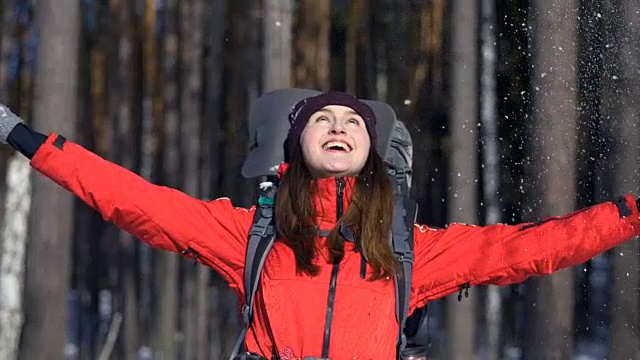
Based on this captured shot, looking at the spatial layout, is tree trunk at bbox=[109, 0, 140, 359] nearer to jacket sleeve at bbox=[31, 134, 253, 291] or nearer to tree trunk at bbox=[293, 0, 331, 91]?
tree trunk at bbox=[293, 0, 331, 91]

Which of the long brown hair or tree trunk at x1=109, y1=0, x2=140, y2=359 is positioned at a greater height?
tree trunk at x1=109, y1=0, x2=140, y2=359

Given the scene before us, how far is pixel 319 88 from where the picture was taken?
1669cm

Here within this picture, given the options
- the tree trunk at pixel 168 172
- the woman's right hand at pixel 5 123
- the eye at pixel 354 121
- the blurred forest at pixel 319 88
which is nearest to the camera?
the woman's right hand at pixel 5 123

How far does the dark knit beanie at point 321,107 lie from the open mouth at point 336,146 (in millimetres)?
138

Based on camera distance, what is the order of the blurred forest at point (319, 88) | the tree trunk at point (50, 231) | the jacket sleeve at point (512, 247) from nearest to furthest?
1. the jacket sleeve at point (512, 247)
2. the blurred forest at point (319, 88)
3. the tree trunk at point (50, 231)

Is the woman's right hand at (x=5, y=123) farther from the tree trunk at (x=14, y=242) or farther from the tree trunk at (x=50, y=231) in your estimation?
the tree trunk at (x=14, y=242)

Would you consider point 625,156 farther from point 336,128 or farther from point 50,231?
point 50,231

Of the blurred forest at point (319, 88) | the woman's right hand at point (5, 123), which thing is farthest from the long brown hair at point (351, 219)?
the woman's right hand at point (5, 123)

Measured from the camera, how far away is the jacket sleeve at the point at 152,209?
3.57m

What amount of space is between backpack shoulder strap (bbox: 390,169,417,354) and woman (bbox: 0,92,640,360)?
30 millimetres

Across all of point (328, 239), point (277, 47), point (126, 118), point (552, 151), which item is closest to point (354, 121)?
point (328, 239)

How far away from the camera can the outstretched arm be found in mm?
3572

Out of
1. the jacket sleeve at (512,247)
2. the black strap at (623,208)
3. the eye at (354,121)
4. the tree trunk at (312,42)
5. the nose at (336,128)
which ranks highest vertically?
the tree trunk at (312,42)

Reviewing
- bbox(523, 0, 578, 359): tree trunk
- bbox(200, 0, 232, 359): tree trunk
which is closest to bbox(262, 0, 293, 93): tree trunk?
bbox(523, 0, 578, 359): tree trunk
